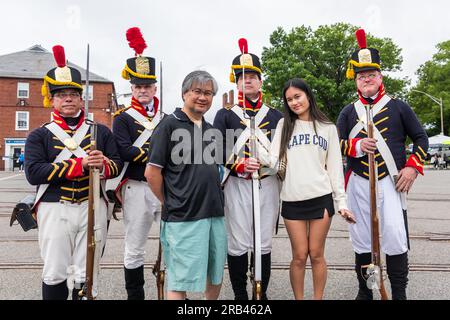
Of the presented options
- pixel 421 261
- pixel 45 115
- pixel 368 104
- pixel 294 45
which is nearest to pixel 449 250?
pixel 421 261

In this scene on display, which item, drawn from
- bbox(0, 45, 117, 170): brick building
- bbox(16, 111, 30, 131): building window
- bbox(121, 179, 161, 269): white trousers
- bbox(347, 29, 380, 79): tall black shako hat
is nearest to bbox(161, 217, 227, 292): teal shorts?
bbox(121, 179, 161, 269): white trousers

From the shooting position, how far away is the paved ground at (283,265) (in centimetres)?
403

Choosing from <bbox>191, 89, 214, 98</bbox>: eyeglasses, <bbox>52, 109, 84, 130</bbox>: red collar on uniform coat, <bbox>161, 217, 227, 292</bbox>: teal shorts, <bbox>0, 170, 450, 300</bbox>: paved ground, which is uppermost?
<bbox>191, 89, 214, 98</bbox>: eyeglasses

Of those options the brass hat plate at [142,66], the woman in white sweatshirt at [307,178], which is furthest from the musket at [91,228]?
the woman in white sweatshirt at [307,178]

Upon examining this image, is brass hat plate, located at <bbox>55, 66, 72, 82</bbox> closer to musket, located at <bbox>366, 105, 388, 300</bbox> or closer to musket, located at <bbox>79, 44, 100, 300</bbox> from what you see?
musket, located at <bbox>79, 44, 100, 300</bbox>

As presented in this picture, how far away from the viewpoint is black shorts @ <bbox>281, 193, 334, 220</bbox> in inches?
123

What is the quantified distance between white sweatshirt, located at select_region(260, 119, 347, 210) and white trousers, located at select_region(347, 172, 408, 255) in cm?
42

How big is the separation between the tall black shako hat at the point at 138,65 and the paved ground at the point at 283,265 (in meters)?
2.20

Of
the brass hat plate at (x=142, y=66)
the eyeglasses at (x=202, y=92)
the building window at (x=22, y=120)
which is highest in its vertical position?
the building window at (x=22, y=120)

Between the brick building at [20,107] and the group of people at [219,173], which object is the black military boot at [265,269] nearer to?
the group of people at [219,173]

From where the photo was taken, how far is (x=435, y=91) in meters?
43.5

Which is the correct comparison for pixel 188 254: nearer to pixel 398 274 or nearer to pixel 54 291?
pixel 54 291

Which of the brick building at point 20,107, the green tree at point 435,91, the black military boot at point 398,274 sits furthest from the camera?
the green tree at point 435,91

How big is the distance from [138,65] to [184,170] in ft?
5.09
